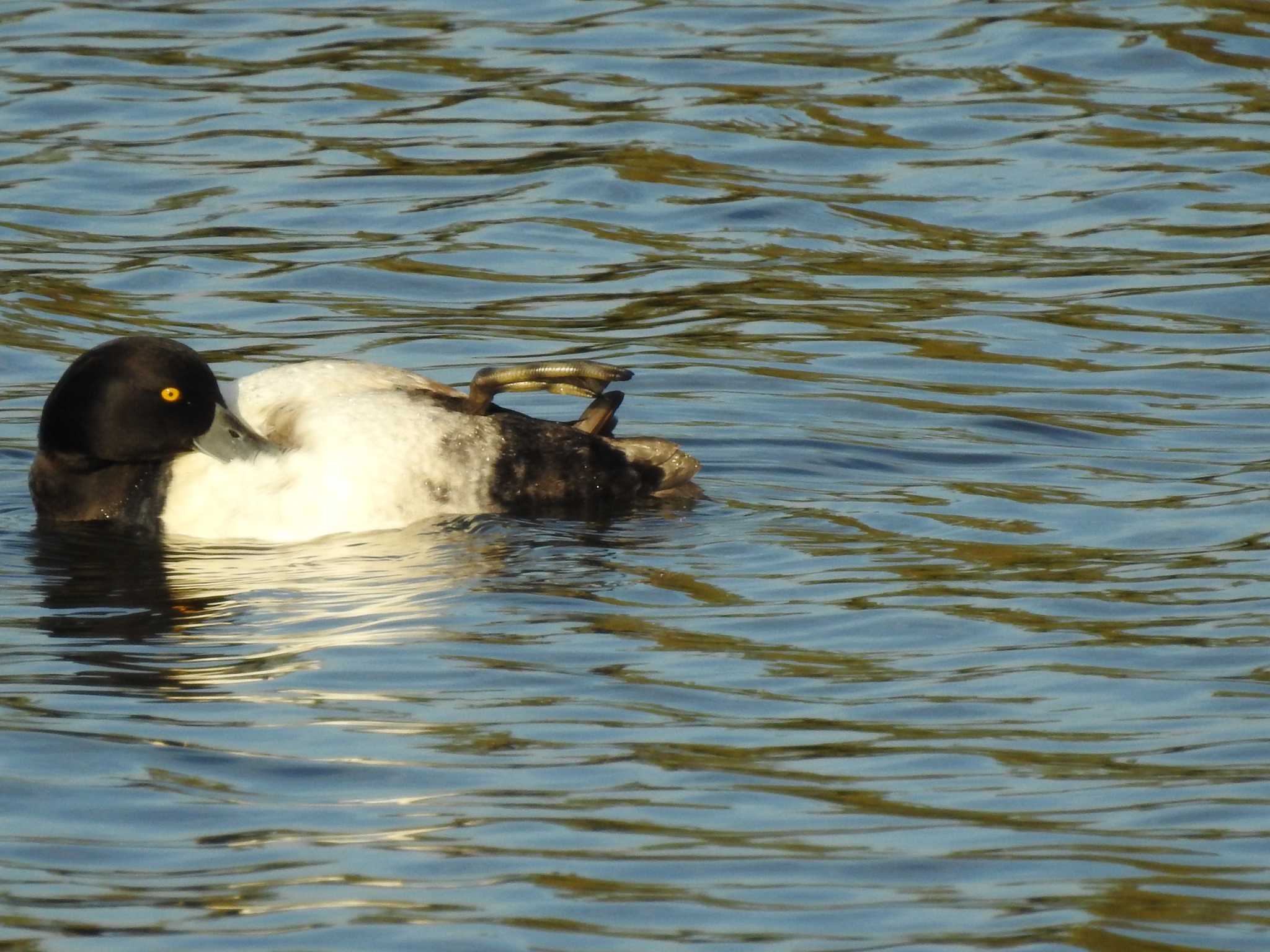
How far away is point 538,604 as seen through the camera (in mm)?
6840

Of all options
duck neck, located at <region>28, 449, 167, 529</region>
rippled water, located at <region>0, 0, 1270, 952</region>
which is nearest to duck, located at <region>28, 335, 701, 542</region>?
duck neck, located at <region>28, 449, 167, 529</region>

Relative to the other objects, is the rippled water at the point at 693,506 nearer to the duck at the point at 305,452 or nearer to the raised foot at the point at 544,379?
the duck at the point at 305,452

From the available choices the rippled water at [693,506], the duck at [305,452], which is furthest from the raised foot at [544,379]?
the rippled water at [693,506]

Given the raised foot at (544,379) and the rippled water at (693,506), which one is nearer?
the rippled water at (693,506)

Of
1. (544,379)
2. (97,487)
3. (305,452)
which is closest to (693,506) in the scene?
(544,379)

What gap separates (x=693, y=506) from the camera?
8055 mm

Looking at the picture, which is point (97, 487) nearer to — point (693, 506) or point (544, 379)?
point (544, 379)

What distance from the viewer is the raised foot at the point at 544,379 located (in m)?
7.87

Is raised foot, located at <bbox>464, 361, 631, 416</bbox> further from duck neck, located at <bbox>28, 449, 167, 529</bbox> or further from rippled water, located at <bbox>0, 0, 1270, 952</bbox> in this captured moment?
duck neck, located at <bbox>28, 449, 167, 529</bbox>

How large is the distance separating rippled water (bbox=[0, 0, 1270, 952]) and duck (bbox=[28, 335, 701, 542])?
0.16 m

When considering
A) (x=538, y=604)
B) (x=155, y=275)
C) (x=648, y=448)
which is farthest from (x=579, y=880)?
(x=155, y=275)

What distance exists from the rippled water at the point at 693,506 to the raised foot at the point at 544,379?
1.46 feet

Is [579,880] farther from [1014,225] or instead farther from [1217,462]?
[1014,225]

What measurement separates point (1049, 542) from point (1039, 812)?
2393 mm
